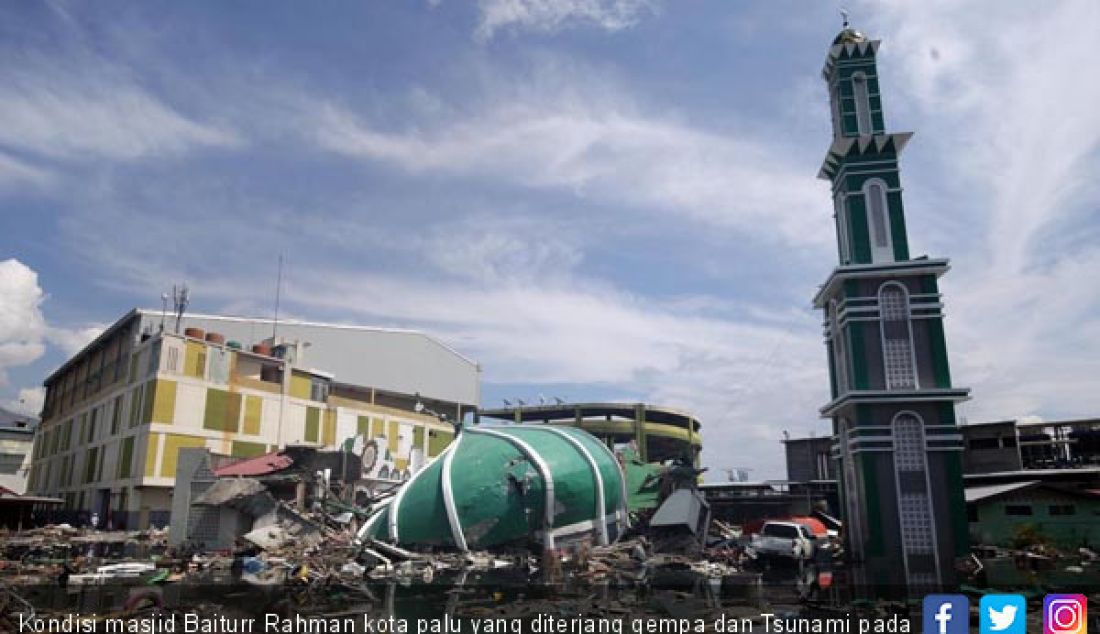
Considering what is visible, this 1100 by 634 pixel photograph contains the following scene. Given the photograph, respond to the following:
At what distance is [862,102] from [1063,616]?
2151 cm

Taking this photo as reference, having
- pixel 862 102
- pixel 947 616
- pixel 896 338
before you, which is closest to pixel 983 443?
pixel 896 338

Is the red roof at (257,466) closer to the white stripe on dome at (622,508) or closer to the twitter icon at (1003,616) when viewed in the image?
the white stripe on dome at (622,508)

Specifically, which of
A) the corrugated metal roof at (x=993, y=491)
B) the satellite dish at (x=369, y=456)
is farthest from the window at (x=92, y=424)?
the corrugated metal roof at (x=993, y=491)

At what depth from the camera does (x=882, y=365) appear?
25.0m

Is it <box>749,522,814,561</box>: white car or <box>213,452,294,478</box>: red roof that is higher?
<box>213,452,294,478</box>: red roof

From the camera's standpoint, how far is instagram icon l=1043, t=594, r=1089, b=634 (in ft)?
31.9

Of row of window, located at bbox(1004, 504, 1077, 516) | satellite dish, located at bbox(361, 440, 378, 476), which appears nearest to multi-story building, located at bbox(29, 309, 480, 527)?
satellite dish, located at bbox(361, 440, 378, 476)

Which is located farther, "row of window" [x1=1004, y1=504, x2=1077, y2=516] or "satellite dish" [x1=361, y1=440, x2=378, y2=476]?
"satellite dish" [x1=361, y1=440, x2=378, y2=476]

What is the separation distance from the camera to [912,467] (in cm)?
2423

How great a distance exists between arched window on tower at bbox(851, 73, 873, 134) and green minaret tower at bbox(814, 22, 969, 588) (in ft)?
0.12

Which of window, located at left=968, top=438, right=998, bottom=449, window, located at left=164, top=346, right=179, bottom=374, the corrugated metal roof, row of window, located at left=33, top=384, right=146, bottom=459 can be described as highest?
window, located at left=164, top=346, right=179, bottom=374

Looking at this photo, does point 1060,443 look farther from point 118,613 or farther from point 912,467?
point 118,613

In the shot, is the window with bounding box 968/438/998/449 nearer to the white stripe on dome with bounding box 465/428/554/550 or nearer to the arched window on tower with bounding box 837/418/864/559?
the arched window on tower with bounding box 837/418/864/559

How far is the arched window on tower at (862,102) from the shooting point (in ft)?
89.0
